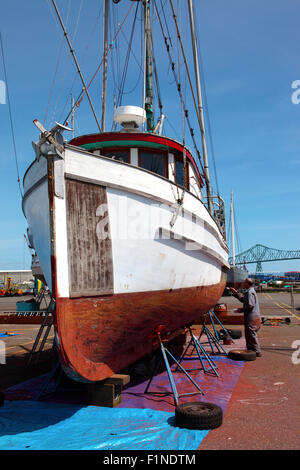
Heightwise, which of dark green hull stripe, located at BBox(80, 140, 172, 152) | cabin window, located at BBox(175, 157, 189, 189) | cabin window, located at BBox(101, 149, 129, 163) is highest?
dark green hull stripe, located at BBox(80, 140, 172, 152)

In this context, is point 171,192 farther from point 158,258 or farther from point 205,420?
point 205,420

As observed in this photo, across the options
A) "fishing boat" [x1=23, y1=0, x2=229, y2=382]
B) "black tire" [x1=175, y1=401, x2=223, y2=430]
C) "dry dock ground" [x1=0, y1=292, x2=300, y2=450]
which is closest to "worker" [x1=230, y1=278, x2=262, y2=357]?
"dry dock ground" [x1=0, y1=292, x2=300, y2=450]

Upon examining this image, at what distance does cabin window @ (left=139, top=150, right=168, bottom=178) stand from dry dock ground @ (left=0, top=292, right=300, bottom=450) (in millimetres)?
4078

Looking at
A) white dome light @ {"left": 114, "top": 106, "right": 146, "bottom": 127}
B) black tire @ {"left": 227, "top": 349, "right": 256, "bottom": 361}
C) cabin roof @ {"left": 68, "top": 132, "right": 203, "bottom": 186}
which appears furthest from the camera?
black tire @ {"left": 227, "top": 349, "right": 256, "bottom": 361}

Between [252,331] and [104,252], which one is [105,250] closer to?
[104,252]

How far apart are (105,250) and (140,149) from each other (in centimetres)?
262

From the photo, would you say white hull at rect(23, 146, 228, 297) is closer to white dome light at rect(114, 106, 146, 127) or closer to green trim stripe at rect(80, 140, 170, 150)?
green trim stripe at rect(80, 140, 170, 150)

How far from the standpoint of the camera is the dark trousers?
8.34m

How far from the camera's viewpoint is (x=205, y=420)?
4.31m

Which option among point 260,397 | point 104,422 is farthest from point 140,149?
point 260,397

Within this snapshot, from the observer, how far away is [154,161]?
22.4 feet

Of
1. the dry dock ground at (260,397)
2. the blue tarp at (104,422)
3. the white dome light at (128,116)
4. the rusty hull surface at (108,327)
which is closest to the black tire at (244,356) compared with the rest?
the dry dock ground at (260,397)
